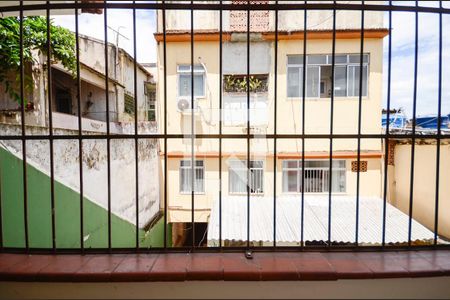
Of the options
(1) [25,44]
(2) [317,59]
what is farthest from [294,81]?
(1) [25,44]

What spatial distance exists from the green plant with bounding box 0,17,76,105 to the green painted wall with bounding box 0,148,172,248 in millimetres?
917

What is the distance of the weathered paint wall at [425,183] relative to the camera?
637 centimetres

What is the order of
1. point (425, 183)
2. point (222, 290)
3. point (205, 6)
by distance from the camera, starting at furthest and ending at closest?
point (425, 183) < point (205, 6) < point (222, 290)

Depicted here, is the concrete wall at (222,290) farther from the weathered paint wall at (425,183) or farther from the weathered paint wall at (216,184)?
the weathered paint wall at (216,184)

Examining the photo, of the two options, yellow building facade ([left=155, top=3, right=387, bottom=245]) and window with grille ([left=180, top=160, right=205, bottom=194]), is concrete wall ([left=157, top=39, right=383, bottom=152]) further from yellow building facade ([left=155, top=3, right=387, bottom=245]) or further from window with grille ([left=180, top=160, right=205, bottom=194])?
window with grille ([left=180, top=160, right=205, bottom=194])

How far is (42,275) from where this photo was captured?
4.31 ft

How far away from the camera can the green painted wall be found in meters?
2.47

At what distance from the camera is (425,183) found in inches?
291

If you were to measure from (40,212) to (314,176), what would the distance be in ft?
23.4

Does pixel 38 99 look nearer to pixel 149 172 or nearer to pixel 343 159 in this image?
pixel 149 172

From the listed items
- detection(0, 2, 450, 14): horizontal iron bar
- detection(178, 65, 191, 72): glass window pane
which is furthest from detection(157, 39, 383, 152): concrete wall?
detection(0, 2, 450, 14): horizontal iron bar

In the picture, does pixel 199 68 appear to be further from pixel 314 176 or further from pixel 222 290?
pixel 222 290

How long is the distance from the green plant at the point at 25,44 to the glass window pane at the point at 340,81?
682 cm

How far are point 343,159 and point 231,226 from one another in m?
4.32
